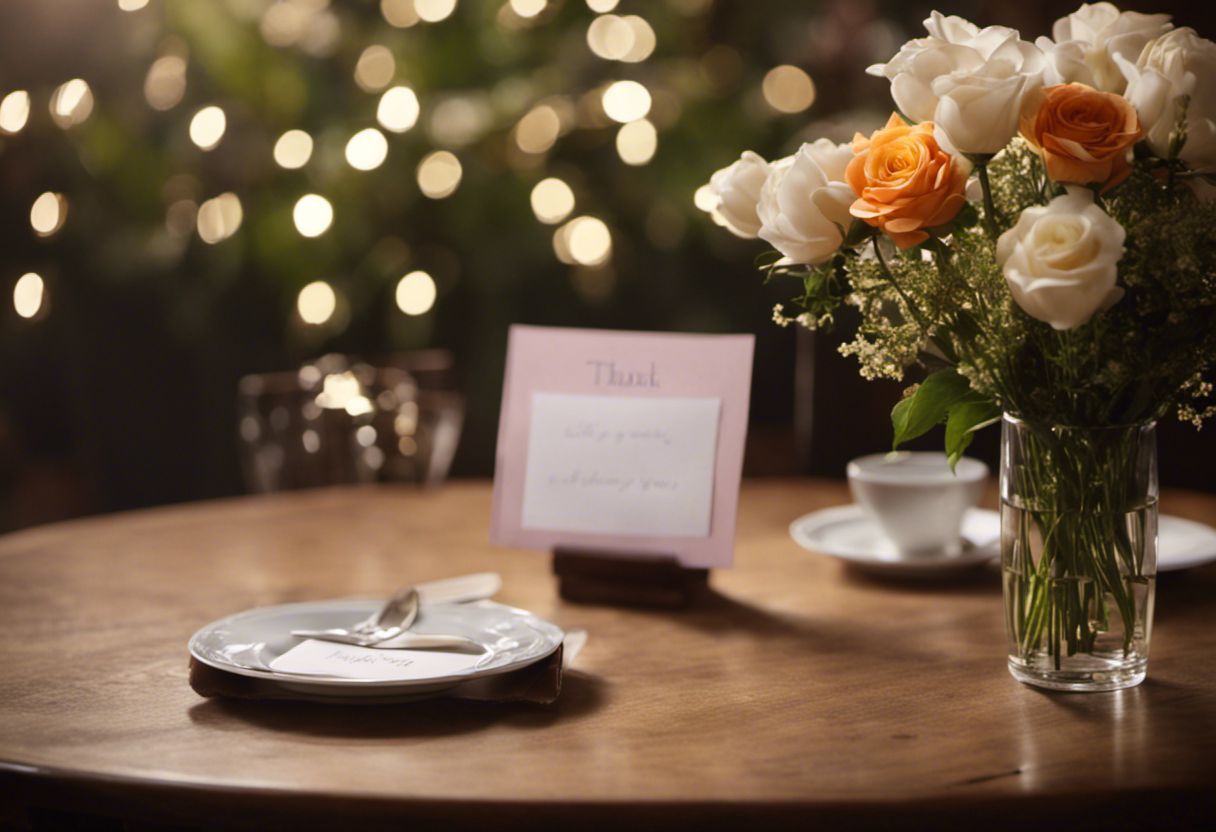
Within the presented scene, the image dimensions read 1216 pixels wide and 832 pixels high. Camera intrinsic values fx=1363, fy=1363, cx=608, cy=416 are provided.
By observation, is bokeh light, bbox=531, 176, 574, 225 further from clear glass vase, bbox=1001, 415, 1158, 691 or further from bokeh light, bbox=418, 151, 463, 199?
clear glass vase, bbox=1001, 415, 1158, 691

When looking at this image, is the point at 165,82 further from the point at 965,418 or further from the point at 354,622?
the point at 965,418

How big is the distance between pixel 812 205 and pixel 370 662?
46 centimetres

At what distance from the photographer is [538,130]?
9.95ft

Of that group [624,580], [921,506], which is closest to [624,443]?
[624,580]

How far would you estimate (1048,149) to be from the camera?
0.86 m

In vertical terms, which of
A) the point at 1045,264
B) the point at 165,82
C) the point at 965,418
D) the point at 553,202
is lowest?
the point at 965,418

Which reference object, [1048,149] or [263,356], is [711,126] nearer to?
[263,356]

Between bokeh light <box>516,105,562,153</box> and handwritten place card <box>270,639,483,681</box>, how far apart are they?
212 cm

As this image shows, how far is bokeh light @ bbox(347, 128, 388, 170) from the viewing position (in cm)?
288

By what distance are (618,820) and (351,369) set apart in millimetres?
1143

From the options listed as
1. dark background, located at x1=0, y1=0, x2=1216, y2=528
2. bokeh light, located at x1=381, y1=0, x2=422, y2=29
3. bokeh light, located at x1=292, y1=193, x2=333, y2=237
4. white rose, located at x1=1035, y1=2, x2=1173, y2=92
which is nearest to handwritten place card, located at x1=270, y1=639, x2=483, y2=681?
white rose, located at x1=1035, y1=2, x2=1173, y2=92

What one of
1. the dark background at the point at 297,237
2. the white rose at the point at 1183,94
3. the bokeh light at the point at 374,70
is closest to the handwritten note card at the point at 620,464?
the white rose at the point at 1183,94

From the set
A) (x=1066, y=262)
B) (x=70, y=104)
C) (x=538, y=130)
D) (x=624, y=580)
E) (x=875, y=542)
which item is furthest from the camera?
(x=538, y=130)

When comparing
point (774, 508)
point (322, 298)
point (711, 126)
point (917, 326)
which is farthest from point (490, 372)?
point (917, 326)
